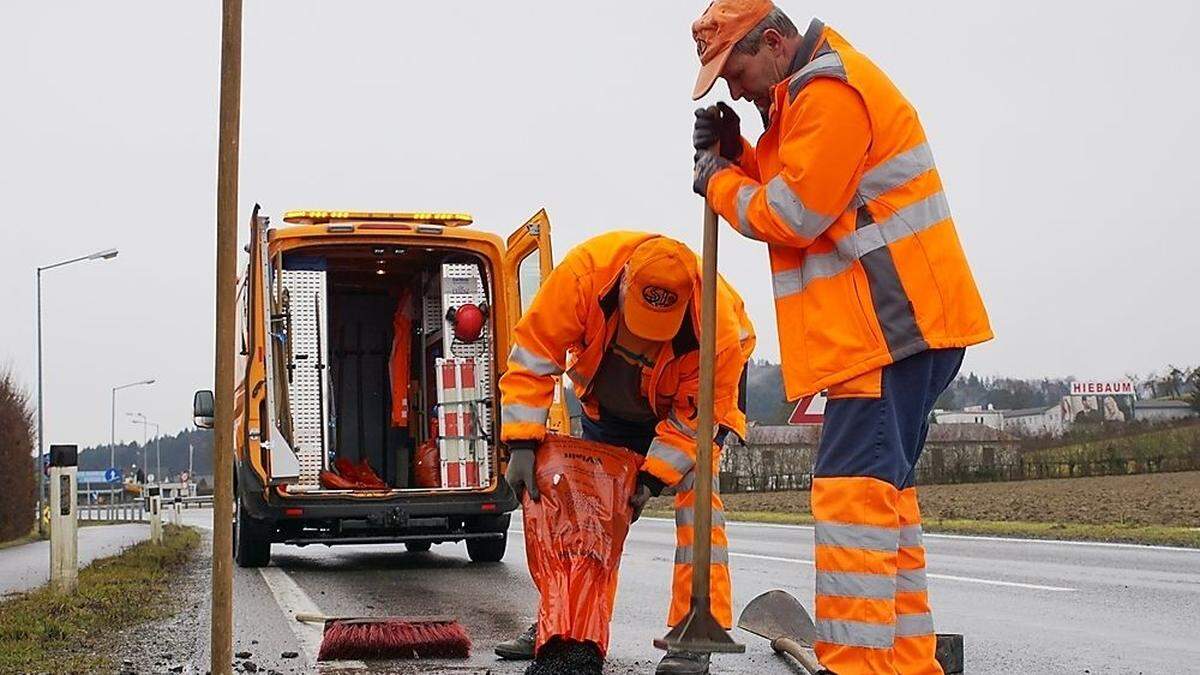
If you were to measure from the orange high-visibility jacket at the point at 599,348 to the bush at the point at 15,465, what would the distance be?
29972 mm

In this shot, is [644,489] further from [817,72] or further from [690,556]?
[817,72]

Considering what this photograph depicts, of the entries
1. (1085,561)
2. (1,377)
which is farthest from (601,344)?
(1,377)

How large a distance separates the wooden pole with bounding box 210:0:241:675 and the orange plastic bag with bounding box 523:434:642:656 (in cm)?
111

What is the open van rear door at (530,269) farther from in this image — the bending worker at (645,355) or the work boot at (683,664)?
the work boot at (683,664)

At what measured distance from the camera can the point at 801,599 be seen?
866 centimetres

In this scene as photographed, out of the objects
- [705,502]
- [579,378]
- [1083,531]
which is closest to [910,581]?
[705,502]

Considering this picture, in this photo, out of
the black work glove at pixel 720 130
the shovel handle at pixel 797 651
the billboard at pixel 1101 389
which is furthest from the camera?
the billboard at pixel 1101 389

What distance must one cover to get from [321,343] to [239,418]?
1.08 metres

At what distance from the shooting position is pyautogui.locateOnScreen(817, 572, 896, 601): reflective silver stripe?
3.47 meters

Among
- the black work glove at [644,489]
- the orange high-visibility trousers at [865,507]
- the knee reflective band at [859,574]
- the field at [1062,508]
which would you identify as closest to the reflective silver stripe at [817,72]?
the orange high-visibility trousers at [865,507]

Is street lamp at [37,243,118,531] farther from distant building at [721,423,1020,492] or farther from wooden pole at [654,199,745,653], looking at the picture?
wooden pole at [654,199,745,653]

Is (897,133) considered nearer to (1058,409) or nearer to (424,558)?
(424,558)

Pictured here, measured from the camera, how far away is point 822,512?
357 centimetres

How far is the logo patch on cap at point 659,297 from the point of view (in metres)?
4.90
